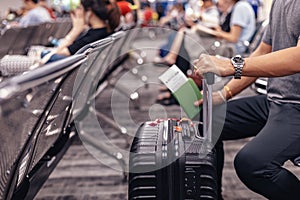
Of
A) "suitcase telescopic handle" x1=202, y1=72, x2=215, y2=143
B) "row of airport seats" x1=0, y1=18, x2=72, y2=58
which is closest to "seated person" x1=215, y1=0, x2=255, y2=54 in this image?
"row of airport seats" x1=0, y1=18, x2=72, y2=58

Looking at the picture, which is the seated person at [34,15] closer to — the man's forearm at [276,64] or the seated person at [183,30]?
the seated person at [183,30]

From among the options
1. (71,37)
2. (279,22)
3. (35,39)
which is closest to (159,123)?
(279,22)

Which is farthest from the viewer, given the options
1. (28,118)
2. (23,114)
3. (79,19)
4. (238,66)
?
(79,19)

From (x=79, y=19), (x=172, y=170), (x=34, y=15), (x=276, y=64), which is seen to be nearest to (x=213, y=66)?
(x=276, y=64)

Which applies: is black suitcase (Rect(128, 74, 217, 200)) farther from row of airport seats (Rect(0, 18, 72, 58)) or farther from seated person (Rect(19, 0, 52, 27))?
seated person (Rect(19, 0, 52, 27))

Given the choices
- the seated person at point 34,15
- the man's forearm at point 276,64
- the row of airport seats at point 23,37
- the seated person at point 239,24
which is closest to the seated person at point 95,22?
the seated person at point 239,24

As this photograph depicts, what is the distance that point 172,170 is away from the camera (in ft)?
5.73

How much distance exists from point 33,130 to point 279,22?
1127mm

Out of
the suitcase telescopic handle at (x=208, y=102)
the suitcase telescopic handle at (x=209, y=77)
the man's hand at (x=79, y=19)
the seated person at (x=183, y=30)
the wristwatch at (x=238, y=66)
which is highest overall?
the wristwatch at (x=238, y=66)

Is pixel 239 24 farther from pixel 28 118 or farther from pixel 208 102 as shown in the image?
pixel 28 118

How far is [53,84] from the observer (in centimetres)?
143

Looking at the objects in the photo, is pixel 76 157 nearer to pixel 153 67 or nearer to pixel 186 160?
pixel 186 160

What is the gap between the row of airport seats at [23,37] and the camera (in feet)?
19.1

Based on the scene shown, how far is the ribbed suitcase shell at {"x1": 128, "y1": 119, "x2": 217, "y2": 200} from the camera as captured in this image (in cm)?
175
